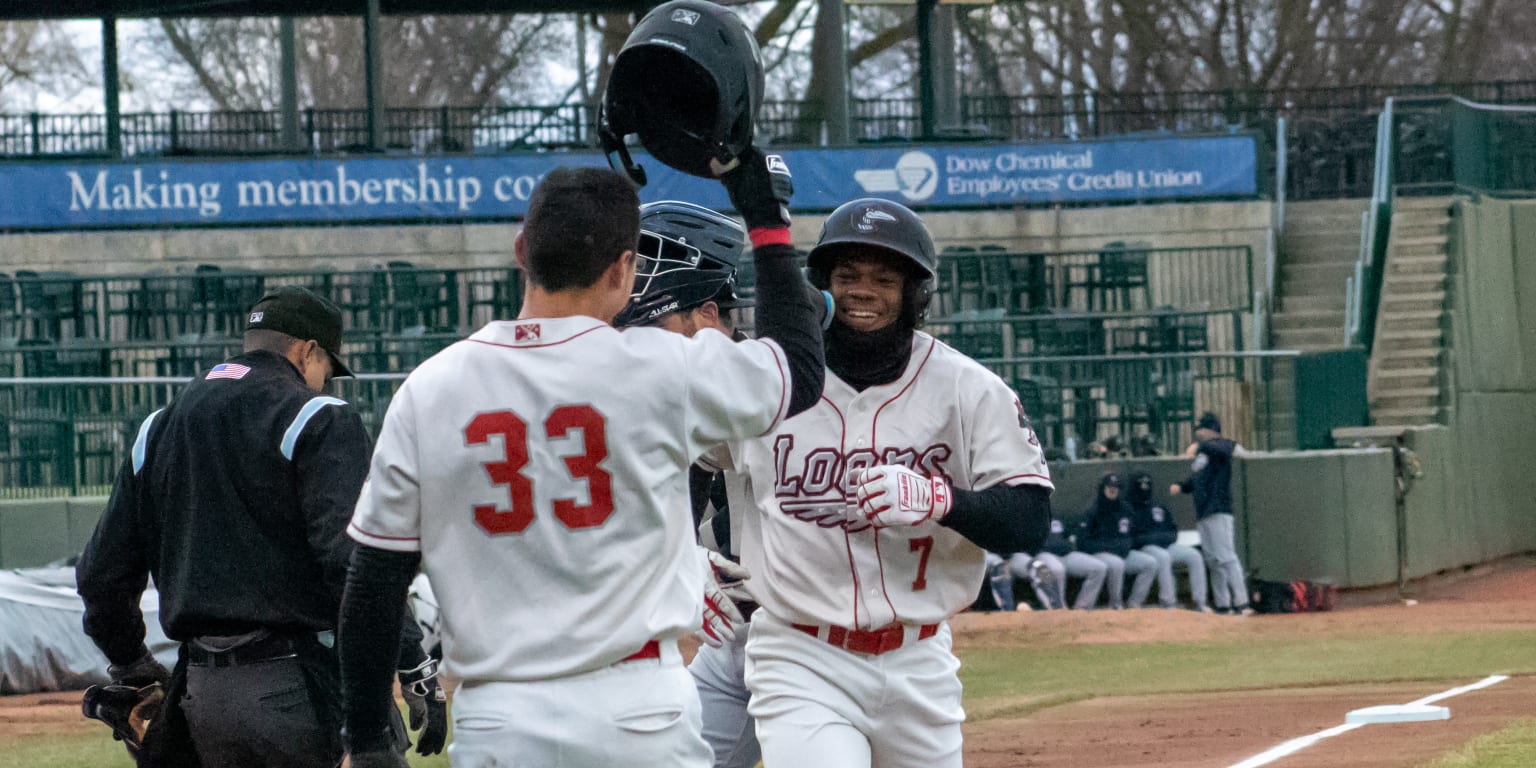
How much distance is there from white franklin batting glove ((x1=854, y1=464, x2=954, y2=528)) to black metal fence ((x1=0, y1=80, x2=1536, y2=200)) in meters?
20.8

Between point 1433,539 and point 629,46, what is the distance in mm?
18679

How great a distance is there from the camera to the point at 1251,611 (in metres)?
17.6

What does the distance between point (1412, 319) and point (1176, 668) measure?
1042cm

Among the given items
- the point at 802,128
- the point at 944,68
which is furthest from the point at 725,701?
the point at 802,128

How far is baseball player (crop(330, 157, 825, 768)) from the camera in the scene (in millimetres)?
3254

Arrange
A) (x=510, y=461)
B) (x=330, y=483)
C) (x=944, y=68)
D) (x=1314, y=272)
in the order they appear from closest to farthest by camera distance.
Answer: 1. (x=510, y=461)
2. (x=330, y=483)
3. (x=1314, y=272)
4. (x=944, y=68)

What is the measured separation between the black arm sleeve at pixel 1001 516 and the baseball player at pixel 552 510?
103 centimetres

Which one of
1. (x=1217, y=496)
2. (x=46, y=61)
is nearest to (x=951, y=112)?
(x=1217, y=496)

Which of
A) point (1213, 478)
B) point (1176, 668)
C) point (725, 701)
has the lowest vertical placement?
point (1176, 668)

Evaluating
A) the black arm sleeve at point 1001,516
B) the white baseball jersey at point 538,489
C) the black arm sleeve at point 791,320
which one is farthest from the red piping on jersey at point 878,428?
the white baseball jersey at point 538,489

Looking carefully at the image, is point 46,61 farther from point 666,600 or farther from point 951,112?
point 666,600

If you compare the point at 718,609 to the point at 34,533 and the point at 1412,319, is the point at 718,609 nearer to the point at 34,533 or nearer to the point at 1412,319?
the point at 34,533

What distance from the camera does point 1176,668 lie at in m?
13.6

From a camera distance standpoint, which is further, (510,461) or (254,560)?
(254,560)
